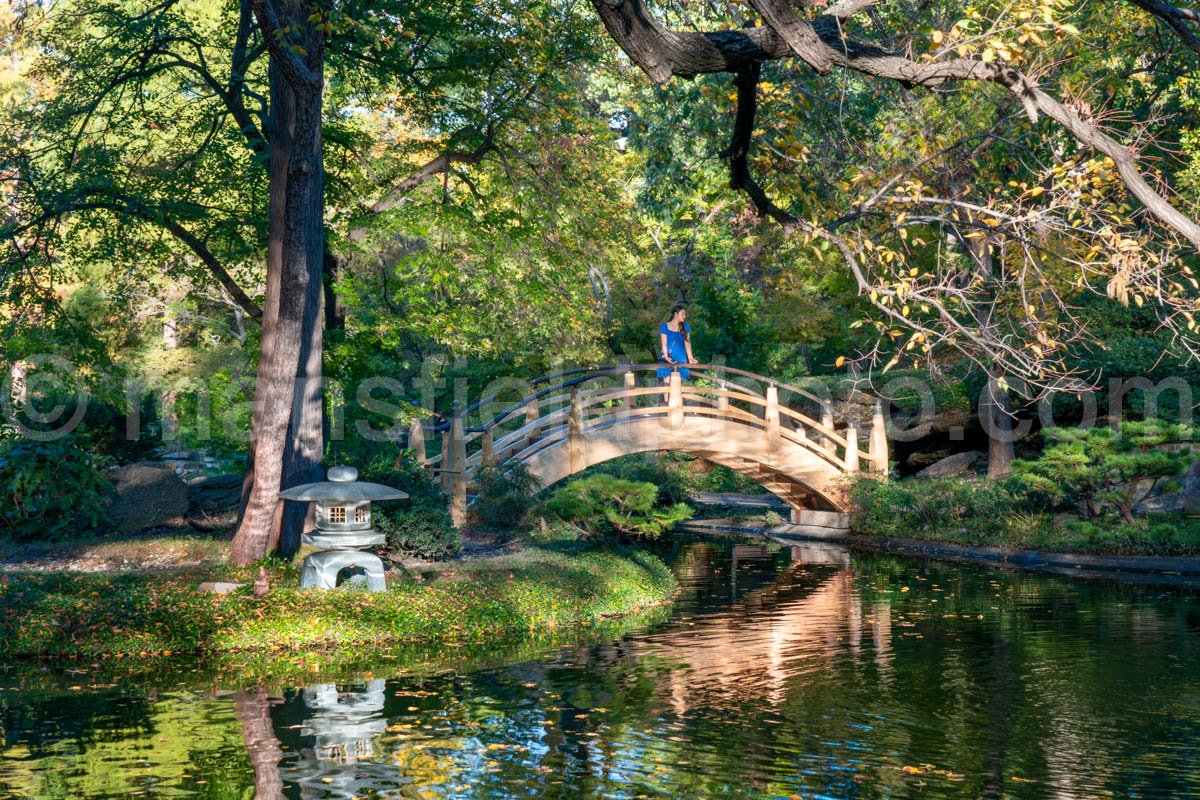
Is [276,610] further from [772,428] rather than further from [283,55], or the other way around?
[772,428]

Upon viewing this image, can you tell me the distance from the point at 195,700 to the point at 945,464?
20.2m

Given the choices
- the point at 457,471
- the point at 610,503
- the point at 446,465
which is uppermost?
the point at 446,465

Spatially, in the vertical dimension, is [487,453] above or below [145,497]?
above

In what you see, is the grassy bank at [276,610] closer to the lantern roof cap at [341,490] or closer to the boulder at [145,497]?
the lantern roof cap at [341,490]

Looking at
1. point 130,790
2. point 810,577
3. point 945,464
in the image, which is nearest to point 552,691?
point 130,790

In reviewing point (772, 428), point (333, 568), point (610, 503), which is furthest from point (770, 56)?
point (772, 428)

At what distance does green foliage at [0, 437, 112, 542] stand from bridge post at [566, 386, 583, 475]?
7037mm

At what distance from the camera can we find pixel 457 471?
1795 cm

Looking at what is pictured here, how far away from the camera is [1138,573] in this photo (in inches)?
699

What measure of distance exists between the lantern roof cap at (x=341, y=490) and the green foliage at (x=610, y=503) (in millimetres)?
3732

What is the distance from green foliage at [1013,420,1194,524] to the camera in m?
17.8

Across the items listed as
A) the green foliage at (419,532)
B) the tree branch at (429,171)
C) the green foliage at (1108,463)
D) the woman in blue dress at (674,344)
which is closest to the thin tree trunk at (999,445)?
the green foliage at (1108,463)

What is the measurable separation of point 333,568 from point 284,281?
3359mm

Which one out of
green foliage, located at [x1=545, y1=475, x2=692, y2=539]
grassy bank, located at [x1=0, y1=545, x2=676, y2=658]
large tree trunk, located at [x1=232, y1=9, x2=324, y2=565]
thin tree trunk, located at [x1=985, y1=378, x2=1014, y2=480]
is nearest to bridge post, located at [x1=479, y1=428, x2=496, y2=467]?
green foliage, located at [x1=545, y1=475, x2=692, y2=539]
